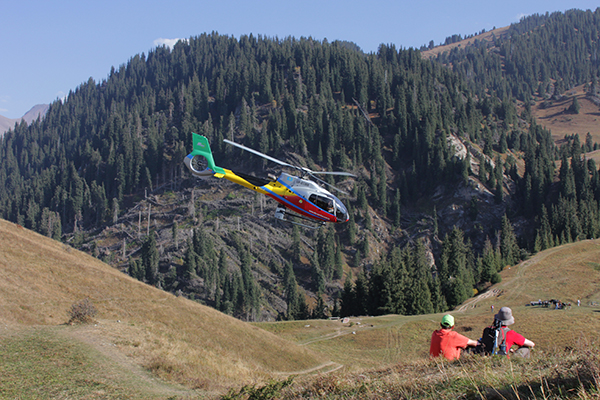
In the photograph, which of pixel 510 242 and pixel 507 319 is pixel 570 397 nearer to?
pixel 507 319

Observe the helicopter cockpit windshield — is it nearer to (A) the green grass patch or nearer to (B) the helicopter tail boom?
(B) the helicopter tail boom

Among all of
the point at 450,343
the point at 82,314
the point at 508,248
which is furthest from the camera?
the point at 508,248

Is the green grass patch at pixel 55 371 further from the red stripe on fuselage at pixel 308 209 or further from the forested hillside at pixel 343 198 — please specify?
the forested hillside at pixel 343 198

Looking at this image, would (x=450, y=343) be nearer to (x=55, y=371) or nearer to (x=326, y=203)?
(x=55, y=371)

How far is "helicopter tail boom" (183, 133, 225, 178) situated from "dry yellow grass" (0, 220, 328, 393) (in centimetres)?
1216

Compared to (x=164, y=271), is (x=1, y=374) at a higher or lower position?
higher

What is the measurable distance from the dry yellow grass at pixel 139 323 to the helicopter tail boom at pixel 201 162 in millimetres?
12157

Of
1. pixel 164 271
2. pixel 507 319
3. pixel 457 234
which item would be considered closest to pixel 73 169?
pixel 164 271

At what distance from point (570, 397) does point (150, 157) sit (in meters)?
190

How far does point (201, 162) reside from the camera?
3475 centimetres

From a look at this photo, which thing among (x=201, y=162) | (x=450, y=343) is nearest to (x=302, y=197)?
(x=201, y=162)

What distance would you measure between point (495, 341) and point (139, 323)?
96.7 feet

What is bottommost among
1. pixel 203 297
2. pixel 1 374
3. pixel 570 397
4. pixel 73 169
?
pixel 203 297

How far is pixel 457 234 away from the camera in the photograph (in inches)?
3915
